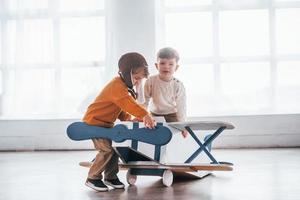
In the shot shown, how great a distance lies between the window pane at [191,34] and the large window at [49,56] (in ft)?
2.09

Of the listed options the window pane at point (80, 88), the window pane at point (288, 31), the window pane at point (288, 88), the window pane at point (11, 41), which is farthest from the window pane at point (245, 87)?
the window pane at point (11, 41)

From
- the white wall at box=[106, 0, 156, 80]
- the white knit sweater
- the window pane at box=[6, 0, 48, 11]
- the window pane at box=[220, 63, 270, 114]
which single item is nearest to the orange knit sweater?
the white knit sweater

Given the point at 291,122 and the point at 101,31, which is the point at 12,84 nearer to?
the point at 101,31

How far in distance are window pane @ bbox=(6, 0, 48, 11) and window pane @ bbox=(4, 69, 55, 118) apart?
573 millimetres

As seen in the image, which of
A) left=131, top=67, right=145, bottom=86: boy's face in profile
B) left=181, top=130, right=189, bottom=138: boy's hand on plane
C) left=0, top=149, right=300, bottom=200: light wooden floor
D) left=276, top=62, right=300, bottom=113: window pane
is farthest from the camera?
left=276, top=62, right=300, bottom=113: window pane

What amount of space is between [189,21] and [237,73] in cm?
65

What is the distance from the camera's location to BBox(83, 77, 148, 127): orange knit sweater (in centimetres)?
207

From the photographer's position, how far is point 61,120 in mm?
4500

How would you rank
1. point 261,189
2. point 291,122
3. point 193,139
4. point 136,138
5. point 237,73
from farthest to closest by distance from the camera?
point 237,73 < point 291,122 < point 193,139 < point 136,138 < point 261,189

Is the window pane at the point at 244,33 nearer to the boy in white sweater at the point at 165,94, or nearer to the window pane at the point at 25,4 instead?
the window pane at the point at 25,4

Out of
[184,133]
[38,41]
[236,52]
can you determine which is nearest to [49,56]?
[38,41]

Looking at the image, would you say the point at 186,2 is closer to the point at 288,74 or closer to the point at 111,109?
the point at 288,74

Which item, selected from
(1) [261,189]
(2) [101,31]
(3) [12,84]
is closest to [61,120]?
(3) [12,84]

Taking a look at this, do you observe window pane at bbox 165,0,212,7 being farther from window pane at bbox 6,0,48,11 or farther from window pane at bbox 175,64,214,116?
window pane at bbox 6,0,48,11
